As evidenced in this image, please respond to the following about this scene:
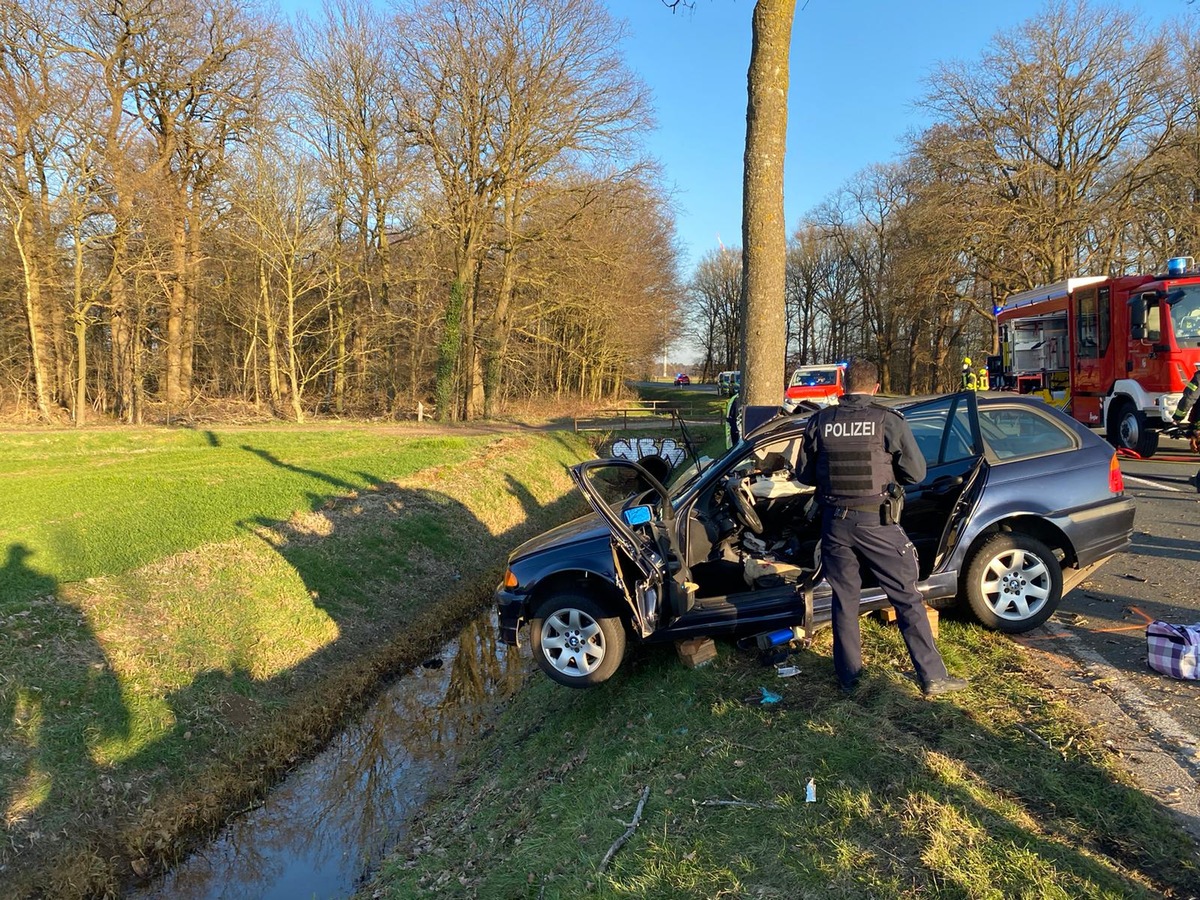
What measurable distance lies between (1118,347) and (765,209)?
31.9 ft

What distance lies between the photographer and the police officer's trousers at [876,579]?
13.0 ft

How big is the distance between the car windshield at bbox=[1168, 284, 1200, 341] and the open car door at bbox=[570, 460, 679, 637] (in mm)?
11493

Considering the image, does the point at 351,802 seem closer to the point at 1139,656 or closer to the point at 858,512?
the point at 858,512

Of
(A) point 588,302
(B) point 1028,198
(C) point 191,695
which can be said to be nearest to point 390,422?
(A) point 588,302

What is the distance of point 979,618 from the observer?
16.1 feet

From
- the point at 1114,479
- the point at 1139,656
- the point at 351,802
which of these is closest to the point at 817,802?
the point at 1139,656

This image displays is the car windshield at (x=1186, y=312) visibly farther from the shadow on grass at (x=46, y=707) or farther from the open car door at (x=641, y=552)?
the shadow on grass at (x=46, y=707)

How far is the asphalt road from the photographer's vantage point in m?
3.24

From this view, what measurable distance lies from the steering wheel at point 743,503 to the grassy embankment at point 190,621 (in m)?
4.40

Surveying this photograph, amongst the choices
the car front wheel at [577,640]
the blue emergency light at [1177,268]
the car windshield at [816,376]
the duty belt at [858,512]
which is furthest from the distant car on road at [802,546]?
the car windshield at [816,376]

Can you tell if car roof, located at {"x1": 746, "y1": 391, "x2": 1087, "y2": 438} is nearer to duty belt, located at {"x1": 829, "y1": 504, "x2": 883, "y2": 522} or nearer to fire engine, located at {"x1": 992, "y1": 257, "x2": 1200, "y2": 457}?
duty belt, located at {"x1": 829, "y1": 504, "x2": 883, "y2": 522}

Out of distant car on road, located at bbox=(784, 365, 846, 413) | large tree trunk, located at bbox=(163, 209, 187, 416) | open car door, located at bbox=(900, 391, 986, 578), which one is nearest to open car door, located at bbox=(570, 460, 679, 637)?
open car door, located at bbox=(900, 391, 986, 578)

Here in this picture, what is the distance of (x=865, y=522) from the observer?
404cm

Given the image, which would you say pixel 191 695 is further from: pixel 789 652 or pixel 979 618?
pixel 979 618
